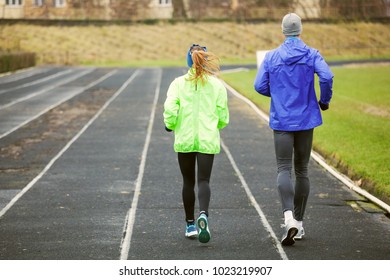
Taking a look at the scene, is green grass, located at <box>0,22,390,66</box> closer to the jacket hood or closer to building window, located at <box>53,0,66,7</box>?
building window, located at <box>53,0,66,7</box>

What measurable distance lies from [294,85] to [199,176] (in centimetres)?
124

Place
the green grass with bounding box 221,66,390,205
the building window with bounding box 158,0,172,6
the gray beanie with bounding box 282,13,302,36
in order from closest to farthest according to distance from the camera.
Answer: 1. the gray beanie with bounding box 282,13,302,36
2. the green grass with bounding box 221,66,390,205
3. the building window with bounding box 158,0,172,6

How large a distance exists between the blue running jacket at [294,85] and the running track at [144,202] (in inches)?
47.3

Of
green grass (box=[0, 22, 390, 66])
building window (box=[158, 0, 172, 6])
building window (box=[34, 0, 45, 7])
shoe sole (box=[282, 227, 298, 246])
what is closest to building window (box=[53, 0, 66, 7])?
building window (box=[34, 0, 45, 7])

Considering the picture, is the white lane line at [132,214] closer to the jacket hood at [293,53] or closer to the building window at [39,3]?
the jacket hood at [293,53]

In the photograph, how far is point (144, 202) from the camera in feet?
36.5

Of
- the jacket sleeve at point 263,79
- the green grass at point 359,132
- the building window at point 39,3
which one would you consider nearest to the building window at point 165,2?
the building window at point 39,3

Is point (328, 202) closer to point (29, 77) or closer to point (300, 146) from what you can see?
point (300, 146)

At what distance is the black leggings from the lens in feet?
27.0

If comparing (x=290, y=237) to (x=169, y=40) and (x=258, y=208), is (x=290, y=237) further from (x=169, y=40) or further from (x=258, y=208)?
(x=169, y=40)

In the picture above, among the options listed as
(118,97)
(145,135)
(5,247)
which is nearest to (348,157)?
(145,135)

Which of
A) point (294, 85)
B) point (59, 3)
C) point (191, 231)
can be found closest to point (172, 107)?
point (294, 85)

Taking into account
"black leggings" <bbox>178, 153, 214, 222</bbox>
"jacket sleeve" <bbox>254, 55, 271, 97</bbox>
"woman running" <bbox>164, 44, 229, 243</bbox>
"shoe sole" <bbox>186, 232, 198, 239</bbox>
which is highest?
"jacket sleeve" <bbox>254, 55, 271, 97</bbox>

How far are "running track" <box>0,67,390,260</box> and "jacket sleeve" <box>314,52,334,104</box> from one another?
4.72 ft
